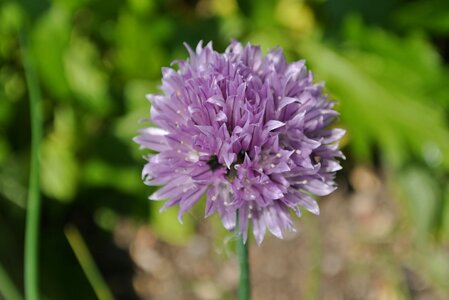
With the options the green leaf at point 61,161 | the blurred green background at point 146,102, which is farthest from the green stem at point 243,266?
the green leaf at point 61,161

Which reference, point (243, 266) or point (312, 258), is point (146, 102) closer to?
point (312, 258)

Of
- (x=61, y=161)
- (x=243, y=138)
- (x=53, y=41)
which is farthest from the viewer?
(x=61, y=161)

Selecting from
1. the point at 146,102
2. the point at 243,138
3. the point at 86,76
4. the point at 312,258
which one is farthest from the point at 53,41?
the point at 243,138

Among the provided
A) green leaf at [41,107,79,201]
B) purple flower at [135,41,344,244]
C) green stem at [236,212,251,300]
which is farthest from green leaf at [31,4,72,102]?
green stem at [236,212,251,300]

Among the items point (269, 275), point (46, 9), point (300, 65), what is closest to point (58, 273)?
point (269, 275)

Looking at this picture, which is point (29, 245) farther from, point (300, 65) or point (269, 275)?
point (269, 275)
